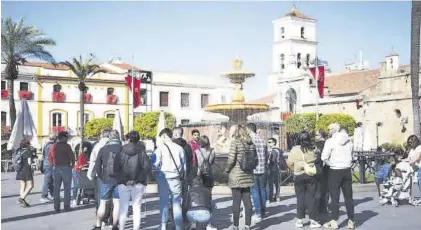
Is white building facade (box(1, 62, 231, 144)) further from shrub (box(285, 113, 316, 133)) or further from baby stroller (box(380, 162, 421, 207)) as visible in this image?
baby stroller (box(380, 162, 421, 207))

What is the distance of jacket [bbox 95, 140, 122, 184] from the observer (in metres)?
8.37

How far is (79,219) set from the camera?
1016cm

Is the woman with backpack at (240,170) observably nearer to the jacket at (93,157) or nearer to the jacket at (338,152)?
the jacket at (338,152)

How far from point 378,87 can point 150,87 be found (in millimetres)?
23373

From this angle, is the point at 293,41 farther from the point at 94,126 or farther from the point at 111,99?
the point at 94,126

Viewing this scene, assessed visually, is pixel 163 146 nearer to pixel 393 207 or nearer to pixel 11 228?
pixel 11 228

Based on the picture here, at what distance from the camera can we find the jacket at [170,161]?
8.27 meters

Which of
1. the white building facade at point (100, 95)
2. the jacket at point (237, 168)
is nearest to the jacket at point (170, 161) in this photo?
the jacket at point (237, 168)

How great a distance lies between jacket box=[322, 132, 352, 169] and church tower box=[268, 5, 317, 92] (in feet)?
223

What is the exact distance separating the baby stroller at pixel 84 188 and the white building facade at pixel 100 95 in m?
31.3

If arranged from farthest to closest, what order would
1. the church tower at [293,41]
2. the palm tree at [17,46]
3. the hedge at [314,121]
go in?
the church tower at [293,41]
the hedge at [314,121]
the palm tree at [17,46]

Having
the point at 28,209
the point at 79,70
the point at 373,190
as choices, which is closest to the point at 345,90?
the point at 79,70

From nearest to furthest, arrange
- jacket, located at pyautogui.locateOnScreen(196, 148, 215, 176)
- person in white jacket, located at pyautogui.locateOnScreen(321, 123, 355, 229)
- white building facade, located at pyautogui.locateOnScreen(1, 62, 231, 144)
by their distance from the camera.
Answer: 1. person in white jacket, located at pyautogui.locateOnScreen(321, 123, 355, 229)
2. jacket, located at pyautogui.locateOnScreen(196, 148, 215, 176)
3. white building facade, located at pyautogui.locateOnScreen(1, 62, 231, 144)

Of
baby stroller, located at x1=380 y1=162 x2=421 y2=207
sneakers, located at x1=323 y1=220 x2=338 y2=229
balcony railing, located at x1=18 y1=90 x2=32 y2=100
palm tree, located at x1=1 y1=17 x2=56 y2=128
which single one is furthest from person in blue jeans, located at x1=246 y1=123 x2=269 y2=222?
balcony railing, located at x1=18 y1=90 x2=32 y2=100
